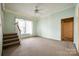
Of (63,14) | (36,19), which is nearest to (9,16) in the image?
(36,19)

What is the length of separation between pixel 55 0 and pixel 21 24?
5453mm

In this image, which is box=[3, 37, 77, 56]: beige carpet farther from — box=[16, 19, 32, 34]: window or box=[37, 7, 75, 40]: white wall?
box=[16, 19, 32, 34]: window

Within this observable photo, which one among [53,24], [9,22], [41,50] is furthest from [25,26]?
[41,50]

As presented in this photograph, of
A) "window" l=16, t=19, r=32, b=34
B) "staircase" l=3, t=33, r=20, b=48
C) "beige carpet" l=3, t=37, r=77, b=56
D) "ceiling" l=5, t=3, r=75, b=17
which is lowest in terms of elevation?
"beige carpet" l=3, t=37, r=77, b=56

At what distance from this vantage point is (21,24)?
21.4 ft

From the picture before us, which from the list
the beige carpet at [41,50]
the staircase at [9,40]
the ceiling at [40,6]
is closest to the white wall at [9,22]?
the ceiling at [40,6]

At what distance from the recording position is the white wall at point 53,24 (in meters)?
4.58

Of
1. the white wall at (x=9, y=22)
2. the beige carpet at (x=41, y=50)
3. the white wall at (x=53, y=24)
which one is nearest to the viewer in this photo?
the beige carpet at (x=41, y=50)

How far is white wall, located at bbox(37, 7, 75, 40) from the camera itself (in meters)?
4.58

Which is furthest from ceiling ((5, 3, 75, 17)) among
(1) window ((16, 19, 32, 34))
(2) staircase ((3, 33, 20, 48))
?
(1) window ((16, 19, 32, 34))

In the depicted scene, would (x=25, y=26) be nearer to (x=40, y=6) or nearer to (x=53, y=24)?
(x=53, y=24)

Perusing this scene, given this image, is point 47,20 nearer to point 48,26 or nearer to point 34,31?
point 48,26

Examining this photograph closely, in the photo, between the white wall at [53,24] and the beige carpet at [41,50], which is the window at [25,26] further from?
the beige carpet at [41,50]

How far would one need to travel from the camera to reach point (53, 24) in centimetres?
573
